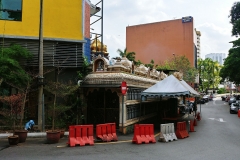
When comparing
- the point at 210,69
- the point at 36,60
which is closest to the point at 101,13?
the point at 36,60

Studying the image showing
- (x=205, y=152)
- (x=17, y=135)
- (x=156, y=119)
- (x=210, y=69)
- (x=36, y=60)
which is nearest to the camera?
(x=205, y=152)

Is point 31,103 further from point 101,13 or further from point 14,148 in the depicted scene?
point 101,13

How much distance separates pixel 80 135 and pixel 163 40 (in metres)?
55.6

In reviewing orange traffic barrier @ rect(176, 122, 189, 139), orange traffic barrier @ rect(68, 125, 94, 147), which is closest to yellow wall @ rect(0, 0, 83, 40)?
orange traffic barrier @ rect(68, 125, 94, 147)

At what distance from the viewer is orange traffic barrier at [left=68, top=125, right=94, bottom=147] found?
34.8ft

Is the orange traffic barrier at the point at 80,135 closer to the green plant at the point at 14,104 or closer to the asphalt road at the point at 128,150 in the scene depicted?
the asphalt road at the point at 128,150

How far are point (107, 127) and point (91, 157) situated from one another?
3188 millimetres

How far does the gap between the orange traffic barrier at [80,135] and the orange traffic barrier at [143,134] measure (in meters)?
1.96

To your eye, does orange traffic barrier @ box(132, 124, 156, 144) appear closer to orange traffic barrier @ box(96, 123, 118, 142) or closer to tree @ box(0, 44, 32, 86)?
orange traffic barrier @ box(96, 123, 118, 142)

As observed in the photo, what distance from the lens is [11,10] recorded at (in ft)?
49.9

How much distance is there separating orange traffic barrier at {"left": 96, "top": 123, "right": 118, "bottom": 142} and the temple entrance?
3.24 m

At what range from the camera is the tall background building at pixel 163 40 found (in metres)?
61.6

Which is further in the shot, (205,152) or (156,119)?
(156,119)

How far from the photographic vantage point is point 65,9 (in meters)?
16.1
